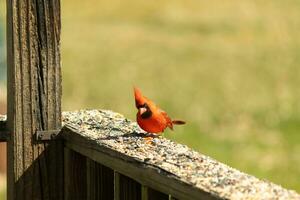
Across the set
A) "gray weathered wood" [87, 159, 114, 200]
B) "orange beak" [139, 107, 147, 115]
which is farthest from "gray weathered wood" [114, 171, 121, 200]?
"orange beak" [139, 107, 147, 115]

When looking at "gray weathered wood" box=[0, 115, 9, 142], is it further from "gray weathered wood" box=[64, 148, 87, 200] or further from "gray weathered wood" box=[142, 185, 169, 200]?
"gray weathered wood" box=[142, 185, 169, 200]

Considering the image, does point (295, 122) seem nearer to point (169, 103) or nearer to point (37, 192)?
point (169, 103)

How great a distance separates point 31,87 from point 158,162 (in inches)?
28.4

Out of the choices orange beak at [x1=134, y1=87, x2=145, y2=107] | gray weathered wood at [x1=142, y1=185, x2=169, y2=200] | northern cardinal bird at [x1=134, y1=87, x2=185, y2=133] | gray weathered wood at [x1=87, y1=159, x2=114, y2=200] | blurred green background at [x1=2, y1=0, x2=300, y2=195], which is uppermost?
blurred green background at [x1=2, y1=0, x2=300, y2=195]

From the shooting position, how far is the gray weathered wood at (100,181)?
301 cm

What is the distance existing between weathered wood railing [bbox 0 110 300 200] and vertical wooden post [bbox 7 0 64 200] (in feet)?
0.30

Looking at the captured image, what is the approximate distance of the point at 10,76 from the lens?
313cm

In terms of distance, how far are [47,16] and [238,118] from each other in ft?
27.2

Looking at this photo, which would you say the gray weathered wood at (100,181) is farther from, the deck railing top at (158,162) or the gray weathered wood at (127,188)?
the gray weathered wood at (127,188)

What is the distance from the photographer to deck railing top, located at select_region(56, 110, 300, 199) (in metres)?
2.23

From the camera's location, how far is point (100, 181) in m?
3.01

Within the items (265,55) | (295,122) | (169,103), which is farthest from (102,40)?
(295,122)

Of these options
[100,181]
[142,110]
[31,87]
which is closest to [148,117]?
[142,110]

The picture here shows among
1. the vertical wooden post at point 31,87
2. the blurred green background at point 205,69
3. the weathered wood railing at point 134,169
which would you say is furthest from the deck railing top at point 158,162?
the blurred green background at point 205,69
